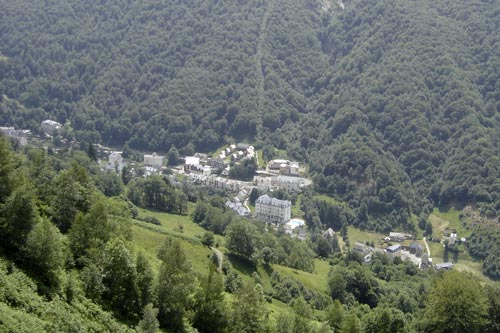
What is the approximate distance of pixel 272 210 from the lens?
133375 mm

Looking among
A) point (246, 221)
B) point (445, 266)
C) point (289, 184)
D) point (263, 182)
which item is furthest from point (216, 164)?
point (445, 266)

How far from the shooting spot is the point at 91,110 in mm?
190375

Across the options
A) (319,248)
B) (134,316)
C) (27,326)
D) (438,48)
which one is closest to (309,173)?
(319,248)

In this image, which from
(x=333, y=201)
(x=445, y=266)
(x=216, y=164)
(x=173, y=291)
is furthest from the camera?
(x=216, y=164)

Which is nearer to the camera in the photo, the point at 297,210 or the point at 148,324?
the point at 148,324

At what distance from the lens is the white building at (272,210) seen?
13275cm

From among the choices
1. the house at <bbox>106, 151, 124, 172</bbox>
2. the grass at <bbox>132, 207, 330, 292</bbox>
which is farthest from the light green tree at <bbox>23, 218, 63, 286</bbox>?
the house at <bbox>106, 151, 124, 172</bbox>

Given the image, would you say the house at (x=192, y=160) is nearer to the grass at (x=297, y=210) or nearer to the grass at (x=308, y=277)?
the grass at (x=297, y=210)

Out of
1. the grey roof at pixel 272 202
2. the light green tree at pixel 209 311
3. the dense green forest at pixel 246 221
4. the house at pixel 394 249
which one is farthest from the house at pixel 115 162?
the light green tree at pixel 209 311

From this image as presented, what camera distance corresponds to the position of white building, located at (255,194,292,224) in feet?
436

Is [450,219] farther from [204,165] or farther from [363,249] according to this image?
[204,165]

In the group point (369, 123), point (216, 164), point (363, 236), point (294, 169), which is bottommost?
point (363, 236)

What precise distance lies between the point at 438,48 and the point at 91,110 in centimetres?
11957

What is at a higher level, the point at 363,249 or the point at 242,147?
the point at 242,147
